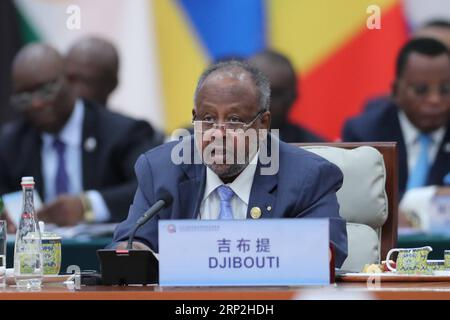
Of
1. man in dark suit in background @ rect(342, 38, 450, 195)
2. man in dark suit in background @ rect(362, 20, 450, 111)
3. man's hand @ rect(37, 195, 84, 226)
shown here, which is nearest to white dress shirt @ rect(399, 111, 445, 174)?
man in dark suit in background @ rect(342, 38, 450, 195)

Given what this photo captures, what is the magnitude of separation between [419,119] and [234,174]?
351 centimetres

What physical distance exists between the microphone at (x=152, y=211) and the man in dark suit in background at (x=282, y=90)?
3819mm

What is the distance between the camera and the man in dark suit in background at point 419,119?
24.8 feet

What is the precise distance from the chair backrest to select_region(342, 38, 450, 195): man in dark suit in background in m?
2.88

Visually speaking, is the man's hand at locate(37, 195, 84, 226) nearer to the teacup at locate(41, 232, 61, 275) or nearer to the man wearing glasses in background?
the man wearing glasses in background

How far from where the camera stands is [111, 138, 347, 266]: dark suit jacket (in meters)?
4.27

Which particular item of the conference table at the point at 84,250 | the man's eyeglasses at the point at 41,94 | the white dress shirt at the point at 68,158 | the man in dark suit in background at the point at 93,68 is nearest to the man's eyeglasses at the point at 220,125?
the conference table at the point at 84,250

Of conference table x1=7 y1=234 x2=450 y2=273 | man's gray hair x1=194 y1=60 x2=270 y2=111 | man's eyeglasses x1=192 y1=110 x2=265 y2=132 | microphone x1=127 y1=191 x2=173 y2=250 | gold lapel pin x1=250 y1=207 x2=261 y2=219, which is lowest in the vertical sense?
conference table x1=7 y1=234 x2=450 y2=273

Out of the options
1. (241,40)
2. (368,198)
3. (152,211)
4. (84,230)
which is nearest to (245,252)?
(152,211)

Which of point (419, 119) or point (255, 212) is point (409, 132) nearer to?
point (419, 119)

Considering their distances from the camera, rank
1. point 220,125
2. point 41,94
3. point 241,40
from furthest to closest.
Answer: point 241,40, point 41,94, point 220,125

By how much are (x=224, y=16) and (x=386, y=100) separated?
1.59 m

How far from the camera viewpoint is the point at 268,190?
431cm
